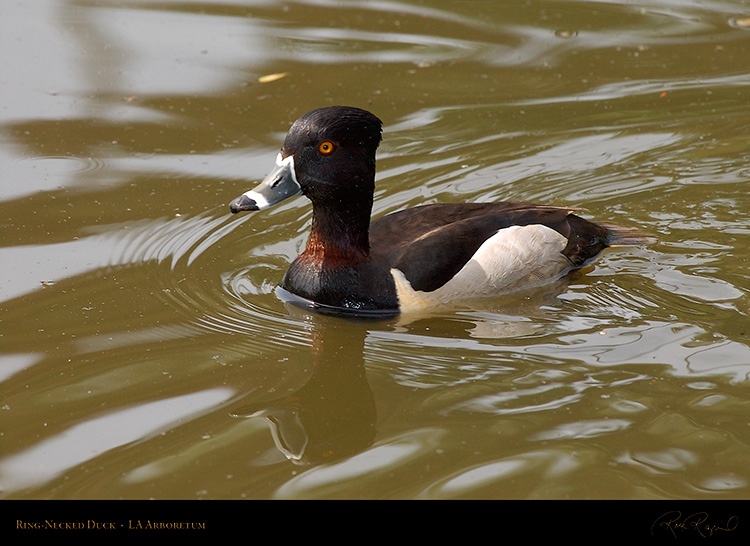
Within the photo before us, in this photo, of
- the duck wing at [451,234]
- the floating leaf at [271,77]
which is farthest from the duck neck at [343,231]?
the floating leaf at [271,77]

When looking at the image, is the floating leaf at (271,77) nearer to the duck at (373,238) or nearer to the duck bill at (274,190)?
the duck at (373,238)

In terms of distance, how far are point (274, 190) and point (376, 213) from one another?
1774mm

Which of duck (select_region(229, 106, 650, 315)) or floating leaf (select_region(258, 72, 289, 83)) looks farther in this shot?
floating leaf (select_region(258, 72, 289, 83))

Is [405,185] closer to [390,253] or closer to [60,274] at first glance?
[390,253]

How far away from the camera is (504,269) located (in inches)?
273

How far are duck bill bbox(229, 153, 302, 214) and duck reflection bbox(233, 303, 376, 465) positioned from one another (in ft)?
2.70

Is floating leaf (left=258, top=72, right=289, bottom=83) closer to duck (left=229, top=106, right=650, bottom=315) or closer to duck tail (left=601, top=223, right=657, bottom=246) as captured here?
duck (left=229, top=106, right=650, bottom=315)

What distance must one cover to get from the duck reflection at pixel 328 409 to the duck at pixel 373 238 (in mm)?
416

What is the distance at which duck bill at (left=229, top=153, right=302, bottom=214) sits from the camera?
643 cm

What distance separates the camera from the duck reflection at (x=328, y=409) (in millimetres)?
5176

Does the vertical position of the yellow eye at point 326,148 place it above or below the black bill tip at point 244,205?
above

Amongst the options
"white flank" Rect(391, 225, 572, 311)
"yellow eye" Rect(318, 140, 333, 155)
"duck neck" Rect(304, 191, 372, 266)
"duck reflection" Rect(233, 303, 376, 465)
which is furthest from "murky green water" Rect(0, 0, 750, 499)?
"yellow eye" Rect(318, 140, 333, 155)

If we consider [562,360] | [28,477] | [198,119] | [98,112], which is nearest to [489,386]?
[562,360]

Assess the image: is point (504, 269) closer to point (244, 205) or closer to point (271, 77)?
point (244, 205)
